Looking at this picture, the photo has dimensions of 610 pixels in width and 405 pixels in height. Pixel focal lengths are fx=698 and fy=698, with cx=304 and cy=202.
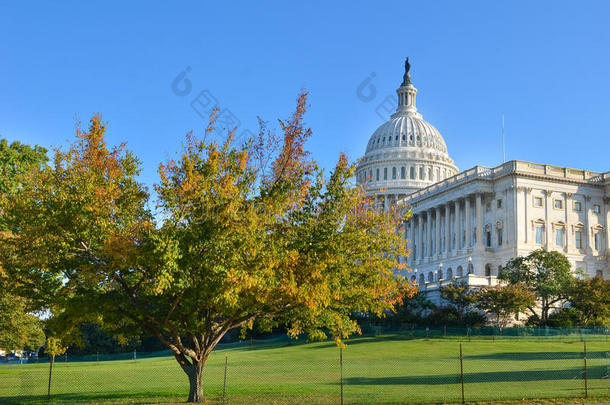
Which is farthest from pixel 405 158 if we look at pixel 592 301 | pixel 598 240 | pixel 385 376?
pixel 385 376

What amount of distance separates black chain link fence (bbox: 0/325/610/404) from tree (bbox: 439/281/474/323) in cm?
678

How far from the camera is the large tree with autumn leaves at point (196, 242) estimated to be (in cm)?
2250

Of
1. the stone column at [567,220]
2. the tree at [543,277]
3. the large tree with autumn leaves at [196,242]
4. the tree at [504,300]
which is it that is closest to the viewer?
the large tree with autumn leaves at [196,242]

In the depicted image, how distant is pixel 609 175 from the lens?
10238cm

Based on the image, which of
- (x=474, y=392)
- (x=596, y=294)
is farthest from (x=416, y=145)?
(x=474, y=392)

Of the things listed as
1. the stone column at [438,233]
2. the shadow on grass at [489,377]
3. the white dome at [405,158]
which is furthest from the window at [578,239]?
the shadow on grass at [489,377]

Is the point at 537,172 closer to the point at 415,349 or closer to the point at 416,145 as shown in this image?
the point at 415,349

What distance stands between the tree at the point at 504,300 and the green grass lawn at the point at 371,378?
10.6 m

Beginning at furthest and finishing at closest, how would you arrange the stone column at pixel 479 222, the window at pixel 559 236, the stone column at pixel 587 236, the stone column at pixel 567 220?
the stone column at pixel 479 222, the stone column at pixel 587 236, the window at pixel 559 236, the stone column at pixel 567 220

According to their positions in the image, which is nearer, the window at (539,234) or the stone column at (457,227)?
the window at (539,234)

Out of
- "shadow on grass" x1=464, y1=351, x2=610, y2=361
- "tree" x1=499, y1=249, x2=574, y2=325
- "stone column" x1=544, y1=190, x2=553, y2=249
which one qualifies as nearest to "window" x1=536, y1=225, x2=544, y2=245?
"stone column" x1=544, y1=190, x2=553, y2=249

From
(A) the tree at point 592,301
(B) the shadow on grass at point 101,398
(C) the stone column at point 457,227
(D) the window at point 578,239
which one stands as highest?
(C) the stone column at point 457,227

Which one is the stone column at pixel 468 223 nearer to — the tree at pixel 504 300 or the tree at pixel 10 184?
the tree at pixel 504 300

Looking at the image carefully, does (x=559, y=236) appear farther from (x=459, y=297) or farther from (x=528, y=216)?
(x=459, y=297)
